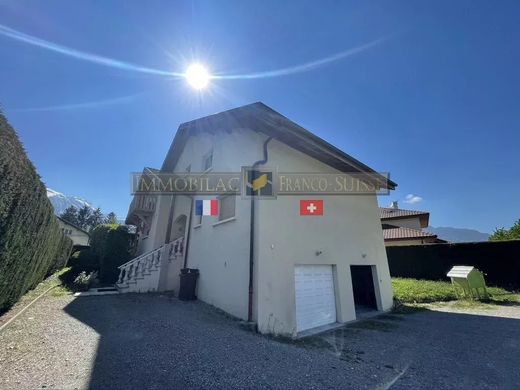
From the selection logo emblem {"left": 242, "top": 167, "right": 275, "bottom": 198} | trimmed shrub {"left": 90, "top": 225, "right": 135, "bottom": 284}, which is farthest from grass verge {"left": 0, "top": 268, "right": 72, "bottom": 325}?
logo emblem {"left": 242, "top": 167, "right": 275, "bottom": 198}

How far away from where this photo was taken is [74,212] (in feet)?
262

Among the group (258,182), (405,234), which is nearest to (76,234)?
(258,182)

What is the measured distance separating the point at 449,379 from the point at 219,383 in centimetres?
370

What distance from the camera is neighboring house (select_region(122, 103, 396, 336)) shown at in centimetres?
669

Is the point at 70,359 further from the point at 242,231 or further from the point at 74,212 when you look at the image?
the point at 74,212

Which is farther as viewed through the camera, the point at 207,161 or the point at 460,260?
Answer: the point at 460,260

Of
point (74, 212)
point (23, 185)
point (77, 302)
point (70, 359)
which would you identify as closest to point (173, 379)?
point (70, 359)

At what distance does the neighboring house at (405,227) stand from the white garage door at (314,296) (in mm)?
18271

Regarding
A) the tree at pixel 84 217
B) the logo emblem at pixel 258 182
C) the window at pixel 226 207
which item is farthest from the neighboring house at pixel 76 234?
the logo emblem at pixel 258 182

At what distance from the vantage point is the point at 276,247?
6.86 metres

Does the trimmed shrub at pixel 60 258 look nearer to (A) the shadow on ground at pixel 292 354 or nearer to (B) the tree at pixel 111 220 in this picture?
(B) the tree at pixel 111 220

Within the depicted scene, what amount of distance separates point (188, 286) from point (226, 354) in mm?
5382

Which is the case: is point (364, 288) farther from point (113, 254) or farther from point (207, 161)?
point (113, 254)

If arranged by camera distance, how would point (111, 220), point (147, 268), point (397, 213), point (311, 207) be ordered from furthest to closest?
1. point (111, 220)
2. point (397, 213)
3. point (147, 268)
4. point (311, 207)
